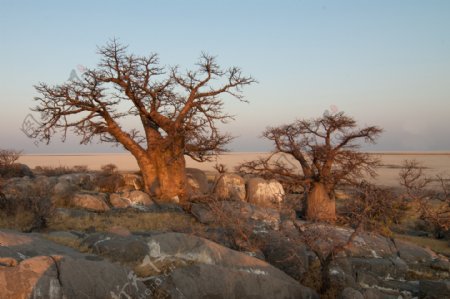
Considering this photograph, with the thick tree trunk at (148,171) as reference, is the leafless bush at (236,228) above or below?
below

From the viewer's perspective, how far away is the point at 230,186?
19.6m

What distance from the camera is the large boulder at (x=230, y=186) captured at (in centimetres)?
1936

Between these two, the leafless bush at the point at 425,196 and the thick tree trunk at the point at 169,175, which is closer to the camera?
the leafless bush at the point at 425,196

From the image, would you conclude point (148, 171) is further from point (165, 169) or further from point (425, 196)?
point (425, 196)

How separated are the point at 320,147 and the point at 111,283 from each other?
35.6 feet

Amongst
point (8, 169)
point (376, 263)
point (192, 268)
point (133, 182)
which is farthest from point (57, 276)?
point (8, 169)

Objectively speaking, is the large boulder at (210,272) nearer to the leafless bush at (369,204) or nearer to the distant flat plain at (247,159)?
the leafless bush at (369,204)

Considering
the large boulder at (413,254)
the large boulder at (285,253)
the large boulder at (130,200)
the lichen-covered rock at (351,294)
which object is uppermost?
Answer: the large boulder at (130,200)

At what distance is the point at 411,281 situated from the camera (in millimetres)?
10430

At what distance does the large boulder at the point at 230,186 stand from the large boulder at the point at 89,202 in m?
5.11

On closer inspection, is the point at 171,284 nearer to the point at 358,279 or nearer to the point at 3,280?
the point at 3,280

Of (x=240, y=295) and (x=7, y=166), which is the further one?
(x=7, y=166)

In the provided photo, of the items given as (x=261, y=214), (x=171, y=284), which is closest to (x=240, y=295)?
(x=171, y=284)

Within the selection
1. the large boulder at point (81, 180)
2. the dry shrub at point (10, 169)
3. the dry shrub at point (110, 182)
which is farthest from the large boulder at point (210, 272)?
the dry shrub at point (10, 169)
